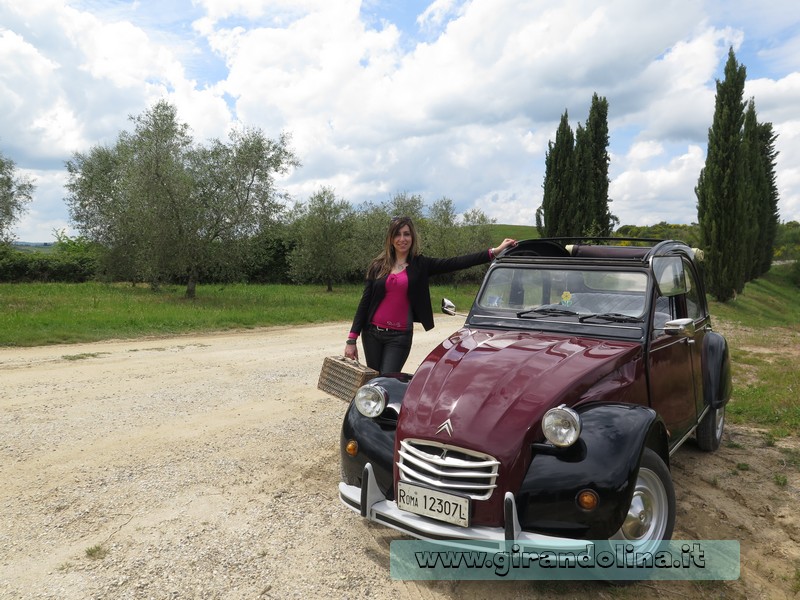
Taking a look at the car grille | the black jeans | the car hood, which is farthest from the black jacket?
the car grille

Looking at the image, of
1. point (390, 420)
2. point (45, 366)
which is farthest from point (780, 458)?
point (45, 366)

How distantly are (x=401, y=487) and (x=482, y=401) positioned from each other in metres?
0.67

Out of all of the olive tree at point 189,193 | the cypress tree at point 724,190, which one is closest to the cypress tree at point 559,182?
the cypress tree at point 724,190

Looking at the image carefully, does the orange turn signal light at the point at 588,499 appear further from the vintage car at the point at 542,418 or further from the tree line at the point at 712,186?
the tree line at the point at 712,186

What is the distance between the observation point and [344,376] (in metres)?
4.90

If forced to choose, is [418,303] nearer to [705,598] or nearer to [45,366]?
[705,598]

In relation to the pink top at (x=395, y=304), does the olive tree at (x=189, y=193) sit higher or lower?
higher

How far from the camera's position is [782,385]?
871cm

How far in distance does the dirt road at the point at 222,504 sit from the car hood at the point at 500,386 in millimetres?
930

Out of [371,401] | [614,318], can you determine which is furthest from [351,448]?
[614,318]

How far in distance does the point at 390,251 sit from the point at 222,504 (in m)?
2.45

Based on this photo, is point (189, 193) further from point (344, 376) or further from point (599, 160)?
point (599, 160)

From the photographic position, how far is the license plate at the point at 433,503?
305 cm

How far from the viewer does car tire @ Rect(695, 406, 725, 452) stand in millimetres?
5598
